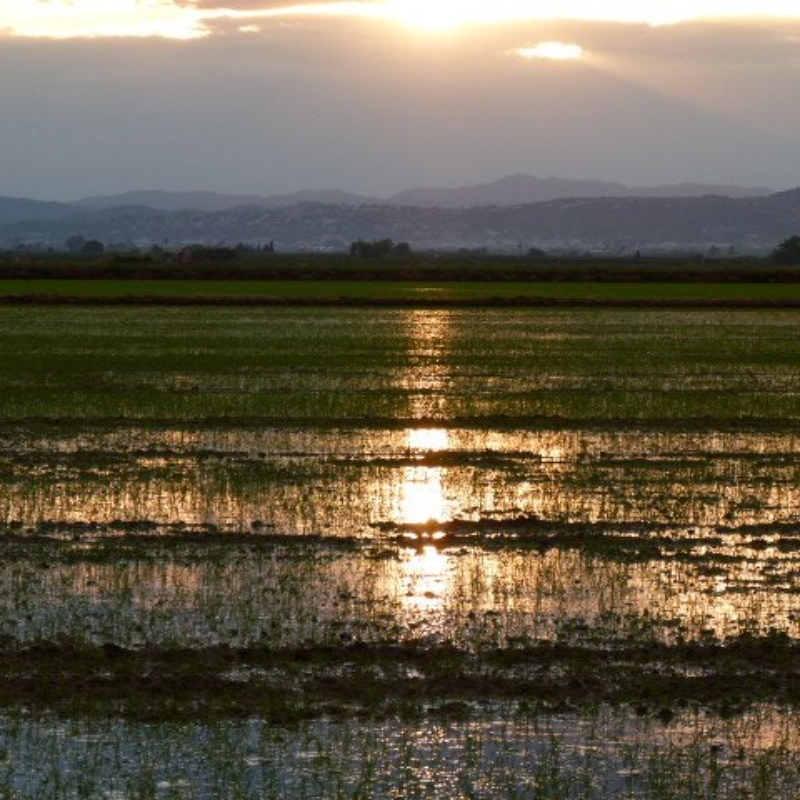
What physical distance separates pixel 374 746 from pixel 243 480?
958cm

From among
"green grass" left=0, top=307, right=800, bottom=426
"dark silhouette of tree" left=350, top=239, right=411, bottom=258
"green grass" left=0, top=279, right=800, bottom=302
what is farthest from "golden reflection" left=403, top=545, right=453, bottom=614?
"dark silhouette of tree" left=350, top=239, right=411, bottom=258

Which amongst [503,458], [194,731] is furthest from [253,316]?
[194,731]

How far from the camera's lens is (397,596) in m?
12.3

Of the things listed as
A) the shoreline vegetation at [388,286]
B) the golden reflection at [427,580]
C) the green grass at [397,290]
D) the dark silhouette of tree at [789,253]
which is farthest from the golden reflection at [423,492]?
the dark silhouette of tree at [789,253]

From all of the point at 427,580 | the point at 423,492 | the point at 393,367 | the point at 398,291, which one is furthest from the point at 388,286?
Answer: the point at 427,580

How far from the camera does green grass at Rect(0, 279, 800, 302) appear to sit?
62938 millimetres

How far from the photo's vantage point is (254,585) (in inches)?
500

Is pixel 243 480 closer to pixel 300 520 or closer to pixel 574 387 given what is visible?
pixel 300 520

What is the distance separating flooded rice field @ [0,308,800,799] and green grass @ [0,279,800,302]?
35.2 metres

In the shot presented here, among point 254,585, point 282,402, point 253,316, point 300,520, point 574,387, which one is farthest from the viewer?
point 253,316

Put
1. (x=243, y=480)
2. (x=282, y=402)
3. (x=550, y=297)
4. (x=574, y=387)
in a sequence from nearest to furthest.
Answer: (x=243, y=480)
(x=282, y=402)
(x=574, y=387)
(x=550, y=297)

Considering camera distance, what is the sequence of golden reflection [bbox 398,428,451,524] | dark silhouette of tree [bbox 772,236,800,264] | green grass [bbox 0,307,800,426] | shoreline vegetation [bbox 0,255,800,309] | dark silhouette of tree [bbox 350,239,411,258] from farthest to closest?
dark silhouette of tree [bbox 350,239,411,258] → dark silhouette of tree [bbox 772,236,800,264] → shoreline vegetation [bbox 0,255,800,309] → green grass [bbox 0,307,800,426] → golden reflection [bbox 398,428,451,524]

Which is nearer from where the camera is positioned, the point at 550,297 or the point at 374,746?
the point at 374,746

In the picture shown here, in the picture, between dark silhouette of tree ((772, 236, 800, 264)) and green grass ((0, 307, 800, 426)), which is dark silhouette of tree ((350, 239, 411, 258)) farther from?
green grass ((0, 307, 800, 426))
